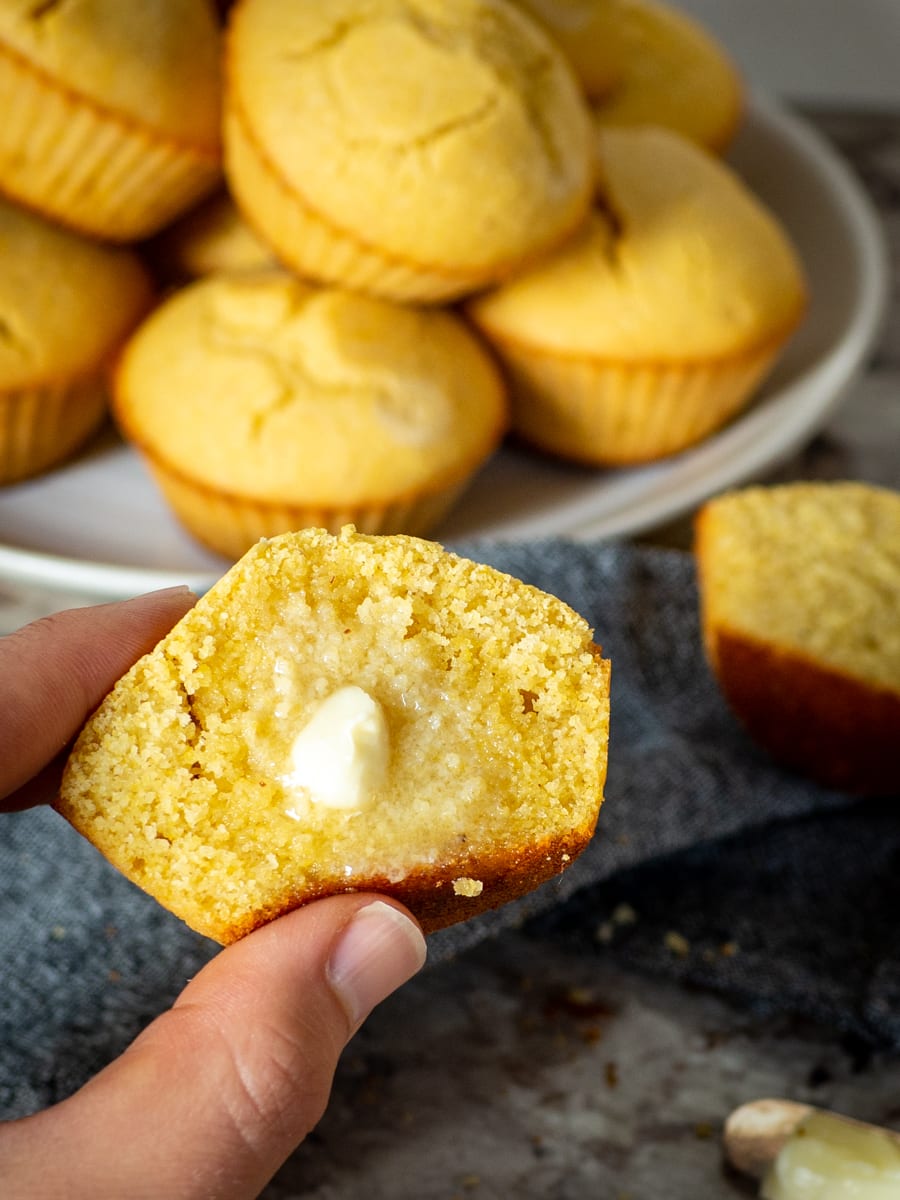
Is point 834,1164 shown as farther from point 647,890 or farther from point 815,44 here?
point 815,44

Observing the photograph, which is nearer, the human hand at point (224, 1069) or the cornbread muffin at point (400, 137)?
the human hand at point (224, 1069)

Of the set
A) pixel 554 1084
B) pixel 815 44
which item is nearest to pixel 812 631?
pixel 554 1084

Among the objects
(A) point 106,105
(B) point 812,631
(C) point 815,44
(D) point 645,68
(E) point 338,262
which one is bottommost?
(C) point 815,44

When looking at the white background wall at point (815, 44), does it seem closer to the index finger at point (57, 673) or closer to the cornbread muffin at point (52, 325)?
the cornbread muffin at point (52, 325)

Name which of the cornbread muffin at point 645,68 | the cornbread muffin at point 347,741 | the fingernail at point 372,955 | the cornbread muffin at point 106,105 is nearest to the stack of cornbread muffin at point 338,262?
the cornbread muffin at point 106,105

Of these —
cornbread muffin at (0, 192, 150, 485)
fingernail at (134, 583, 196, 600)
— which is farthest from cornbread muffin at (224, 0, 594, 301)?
fingernail at (134, 583, 196, 600)
